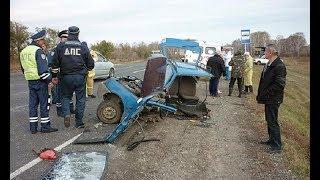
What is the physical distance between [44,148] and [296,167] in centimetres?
429

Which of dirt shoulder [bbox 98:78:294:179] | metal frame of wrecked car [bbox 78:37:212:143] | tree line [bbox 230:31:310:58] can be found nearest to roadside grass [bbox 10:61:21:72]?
metal frame of wrecked car [bbox 78:37:212:143]

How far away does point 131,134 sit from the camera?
7.81 metres

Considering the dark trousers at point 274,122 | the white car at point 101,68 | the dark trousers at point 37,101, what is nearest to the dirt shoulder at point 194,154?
the dark trousers at point 274,122

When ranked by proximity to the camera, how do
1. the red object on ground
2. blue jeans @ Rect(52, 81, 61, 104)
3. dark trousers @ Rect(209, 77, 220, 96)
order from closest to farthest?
the red object on ground → blue jeans @ Rect(52, 81, 61, 104) → dark trousers @ Rect(209, 77, 220, 96)

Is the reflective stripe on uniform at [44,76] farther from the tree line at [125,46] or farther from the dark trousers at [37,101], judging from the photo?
the tree line at [125,46]

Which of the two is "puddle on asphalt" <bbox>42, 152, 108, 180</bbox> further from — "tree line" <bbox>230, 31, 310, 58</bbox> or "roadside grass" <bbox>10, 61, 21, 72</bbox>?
"tree line" <bbox>230, 31, 310, 58</bbox>

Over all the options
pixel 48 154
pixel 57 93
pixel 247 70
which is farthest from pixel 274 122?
pixel 247 70

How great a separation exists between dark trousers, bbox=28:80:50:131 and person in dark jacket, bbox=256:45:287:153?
168 inches

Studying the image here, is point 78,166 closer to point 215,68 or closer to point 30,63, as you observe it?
point 30,63

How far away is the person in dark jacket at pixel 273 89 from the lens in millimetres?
7105

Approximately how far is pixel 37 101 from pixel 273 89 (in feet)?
15.3

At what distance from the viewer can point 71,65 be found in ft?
26.3

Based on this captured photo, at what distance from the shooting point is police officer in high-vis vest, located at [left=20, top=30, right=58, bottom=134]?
304 inches
